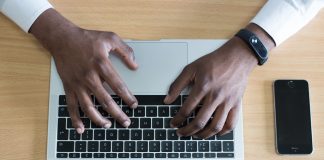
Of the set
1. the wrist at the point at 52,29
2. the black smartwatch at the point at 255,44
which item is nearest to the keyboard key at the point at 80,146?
the wrist at the point at 52,29

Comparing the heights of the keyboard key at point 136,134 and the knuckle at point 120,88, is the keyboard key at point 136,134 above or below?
below

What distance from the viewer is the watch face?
71 cm

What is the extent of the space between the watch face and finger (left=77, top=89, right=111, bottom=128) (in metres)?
0.33

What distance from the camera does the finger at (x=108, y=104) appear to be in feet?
2.26

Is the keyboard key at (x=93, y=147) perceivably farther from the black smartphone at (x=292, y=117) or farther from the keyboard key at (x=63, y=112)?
the black smartphone at (x=292, y=117)

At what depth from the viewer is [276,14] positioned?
2.38ft

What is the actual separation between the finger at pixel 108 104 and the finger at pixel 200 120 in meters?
0.11

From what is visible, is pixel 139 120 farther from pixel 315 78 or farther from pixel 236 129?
pixel 315 78

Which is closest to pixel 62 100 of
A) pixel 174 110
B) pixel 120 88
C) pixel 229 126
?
pixel 120 88

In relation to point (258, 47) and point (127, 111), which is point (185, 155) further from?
point (258, 47)

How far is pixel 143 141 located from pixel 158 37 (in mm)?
220

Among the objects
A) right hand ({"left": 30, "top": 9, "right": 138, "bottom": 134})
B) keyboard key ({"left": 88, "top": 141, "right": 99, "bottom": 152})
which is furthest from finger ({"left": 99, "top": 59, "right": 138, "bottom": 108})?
keyboard key ({"left": 88, "top": 141, "right": 99, "bottom": 152})

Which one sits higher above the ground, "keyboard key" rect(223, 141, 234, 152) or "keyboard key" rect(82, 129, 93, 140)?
"keyboard key" rect(82, 129, 93, 140)

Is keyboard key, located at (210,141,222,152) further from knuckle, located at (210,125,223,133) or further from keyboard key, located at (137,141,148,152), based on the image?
keyboard key, located at (137,141,148,152)
